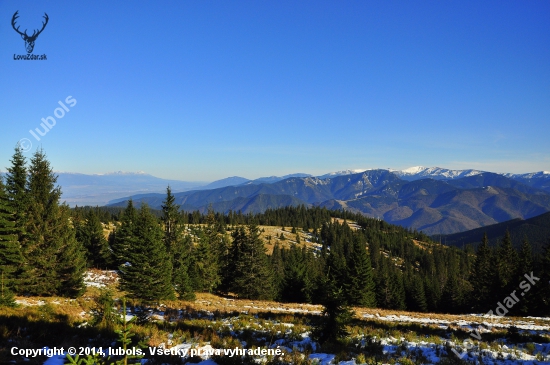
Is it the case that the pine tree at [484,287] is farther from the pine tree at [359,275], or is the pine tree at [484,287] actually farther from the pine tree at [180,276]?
the pine tree at [180,276]

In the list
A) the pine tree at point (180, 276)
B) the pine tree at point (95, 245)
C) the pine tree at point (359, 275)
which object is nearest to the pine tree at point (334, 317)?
the pine tree at point (180, 276)

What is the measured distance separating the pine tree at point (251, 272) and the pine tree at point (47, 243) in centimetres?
2055

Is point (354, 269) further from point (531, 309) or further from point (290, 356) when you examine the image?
Answer: point (290, 356)

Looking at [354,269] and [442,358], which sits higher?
[442,358]

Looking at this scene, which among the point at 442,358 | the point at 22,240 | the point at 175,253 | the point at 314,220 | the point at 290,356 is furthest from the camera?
the point at 314,220

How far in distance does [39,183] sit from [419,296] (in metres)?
71.1

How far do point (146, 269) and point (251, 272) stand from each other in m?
18.5

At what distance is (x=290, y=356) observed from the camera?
9.04 metres

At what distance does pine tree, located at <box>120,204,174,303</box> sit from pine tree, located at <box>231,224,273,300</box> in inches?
626

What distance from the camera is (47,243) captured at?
21844mm

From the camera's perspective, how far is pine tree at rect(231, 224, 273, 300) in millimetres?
39000

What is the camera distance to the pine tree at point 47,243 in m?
20.7

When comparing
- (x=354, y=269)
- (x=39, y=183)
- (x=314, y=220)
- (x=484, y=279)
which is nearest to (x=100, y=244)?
(x=39, y=183)

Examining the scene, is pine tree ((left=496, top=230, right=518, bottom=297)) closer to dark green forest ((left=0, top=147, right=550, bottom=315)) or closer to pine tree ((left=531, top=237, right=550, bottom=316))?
dark green forest ((left=0, top=147, right=550, bottom=315))
